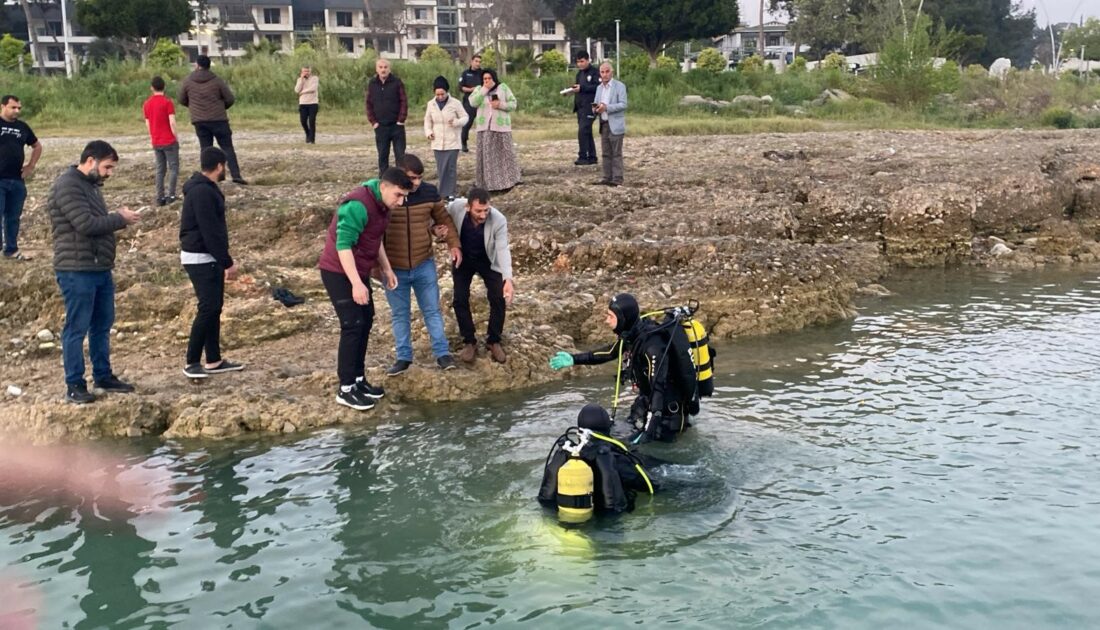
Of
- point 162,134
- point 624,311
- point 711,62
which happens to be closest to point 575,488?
point 624,311

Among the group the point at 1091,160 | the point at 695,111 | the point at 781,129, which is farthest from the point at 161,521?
the point at 695,111

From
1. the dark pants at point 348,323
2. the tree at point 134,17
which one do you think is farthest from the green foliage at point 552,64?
the dark pants at point 348,323

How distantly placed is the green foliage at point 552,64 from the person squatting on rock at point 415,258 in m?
29.5

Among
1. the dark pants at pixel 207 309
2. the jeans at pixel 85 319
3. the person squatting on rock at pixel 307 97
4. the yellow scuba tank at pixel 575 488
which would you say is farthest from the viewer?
the person squatting on rock at pixel 307 97

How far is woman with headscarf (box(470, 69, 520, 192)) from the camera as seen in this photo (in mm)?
13938

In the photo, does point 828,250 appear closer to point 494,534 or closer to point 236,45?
point 494,534

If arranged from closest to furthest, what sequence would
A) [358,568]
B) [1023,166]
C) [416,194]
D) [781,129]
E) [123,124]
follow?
[358,568] → [416,194] → [1023,166] → [781,129] → [123,124]

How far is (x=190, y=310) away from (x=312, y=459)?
11.1ft

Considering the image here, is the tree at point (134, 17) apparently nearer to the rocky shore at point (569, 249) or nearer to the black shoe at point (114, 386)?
the rocky shore at point (569, 249)

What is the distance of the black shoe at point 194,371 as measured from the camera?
8.91 metres

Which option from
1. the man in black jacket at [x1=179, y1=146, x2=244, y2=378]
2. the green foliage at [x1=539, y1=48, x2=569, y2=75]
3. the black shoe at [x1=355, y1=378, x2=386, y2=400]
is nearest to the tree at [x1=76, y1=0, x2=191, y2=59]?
the green foliage at [x1=539, y1=48, x2=569, y2=75]

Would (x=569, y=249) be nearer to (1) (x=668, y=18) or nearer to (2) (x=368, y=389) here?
(2) (x=368, y=389)

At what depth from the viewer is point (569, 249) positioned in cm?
1246

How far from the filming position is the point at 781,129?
2373 cm
